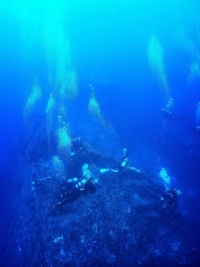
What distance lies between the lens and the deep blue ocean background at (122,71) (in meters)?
13.6

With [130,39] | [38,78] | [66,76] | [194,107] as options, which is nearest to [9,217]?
[194,107]

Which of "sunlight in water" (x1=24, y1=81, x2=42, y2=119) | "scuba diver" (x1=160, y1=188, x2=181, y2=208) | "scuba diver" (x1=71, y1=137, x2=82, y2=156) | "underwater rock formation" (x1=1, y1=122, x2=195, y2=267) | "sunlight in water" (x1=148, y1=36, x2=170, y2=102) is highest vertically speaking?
"sunlight in water" (x1=148, y1=36, x2=170, y2=102)

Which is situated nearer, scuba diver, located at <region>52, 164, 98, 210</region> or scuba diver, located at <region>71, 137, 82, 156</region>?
scuba diver, located at <region>52, 164, 98, 210</region>

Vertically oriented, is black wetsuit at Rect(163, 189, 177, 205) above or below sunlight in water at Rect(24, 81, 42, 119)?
below

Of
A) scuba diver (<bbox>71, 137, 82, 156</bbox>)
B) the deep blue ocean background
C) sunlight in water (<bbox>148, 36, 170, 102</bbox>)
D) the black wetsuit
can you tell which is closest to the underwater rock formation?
the black wetsuit

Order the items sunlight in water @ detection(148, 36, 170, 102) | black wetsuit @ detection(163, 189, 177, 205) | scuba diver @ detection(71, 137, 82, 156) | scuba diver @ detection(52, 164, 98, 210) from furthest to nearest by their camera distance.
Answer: sunlight in water @ detection(148, 36, 170, 102) < scuba diver @ detection(71, 137, 82, 156) < scuba diver @ detection(52, 164, 98, 210) < black wetsuit @ detection(163, 189, 177, 205)

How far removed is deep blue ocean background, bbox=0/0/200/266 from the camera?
13.6 meters

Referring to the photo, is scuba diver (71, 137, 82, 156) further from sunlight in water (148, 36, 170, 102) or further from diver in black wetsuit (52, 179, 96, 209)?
sunlight in water (148, 36, 170, 102)

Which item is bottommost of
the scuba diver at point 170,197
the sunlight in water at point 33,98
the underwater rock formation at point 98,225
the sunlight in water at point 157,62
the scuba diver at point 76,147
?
the underwater rock formation at point 98,225

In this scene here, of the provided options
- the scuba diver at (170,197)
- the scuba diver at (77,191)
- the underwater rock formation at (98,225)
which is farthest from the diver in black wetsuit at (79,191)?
the scuba diver at (170,197)

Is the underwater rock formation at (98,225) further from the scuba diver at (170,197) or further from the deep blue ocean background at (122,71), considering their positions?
the deep blue ocean background at (122,71)

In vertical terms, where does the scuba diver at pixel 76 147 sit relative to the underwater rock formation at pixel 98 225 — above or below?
above

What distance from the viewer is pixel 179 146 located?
13625mm

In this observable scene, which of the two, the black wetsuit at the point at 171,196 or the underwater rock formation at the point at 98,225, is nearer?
the underwater rock formation at the point at 98,225
